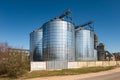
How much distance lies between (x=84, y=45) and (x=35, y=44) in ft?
63.7

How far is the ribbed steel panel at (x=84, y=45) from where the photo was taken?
66500mm

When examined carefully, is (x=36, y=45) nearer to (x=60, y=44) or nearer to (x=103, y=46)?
(x=60, y=44)

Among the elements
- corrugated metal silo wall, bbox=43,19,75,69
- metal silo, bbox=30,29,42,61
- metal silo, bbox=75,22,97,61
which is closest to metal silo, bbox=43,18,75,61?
corrugated metal silo wall, bbox=43,19,75,69

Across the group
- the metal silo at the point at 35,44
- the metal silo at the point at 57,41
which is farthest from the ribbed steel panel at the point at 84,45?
the metal silo at the point at 35,44

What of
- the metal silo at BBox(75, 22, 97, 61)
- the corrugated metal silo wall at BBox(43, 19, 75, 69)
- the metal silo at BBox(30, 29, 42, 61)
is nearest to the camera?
the corrugated metal silo wall at BBox(43, 19, 75, 69)

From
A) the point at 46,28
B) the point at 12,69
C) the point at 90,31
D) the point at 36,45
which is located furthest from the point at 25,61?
the point at 90,31

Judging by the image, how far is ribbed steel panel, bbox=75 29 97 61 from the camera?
6650 centimetres

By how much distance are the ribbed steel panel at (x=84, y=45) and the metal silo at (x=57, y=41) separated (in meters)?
10.9

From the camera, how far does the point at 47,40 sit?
55.6m

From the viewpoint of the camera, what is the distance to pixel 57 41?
53875 mm

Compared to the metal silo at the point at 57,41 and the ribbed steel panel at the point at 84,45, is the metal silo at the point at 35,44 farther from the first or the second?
the ribbed steel panel at the point at 84,45

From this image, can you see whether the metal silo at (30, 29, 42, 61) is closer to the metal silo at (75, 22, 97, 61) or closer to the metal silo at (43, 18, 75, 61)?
the metal silo at (43, 18, 75, 61)

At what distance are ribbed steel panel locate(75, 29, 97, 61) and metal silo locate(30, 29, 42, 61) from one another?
14573mm

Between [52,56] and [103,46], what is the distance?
140 feet
